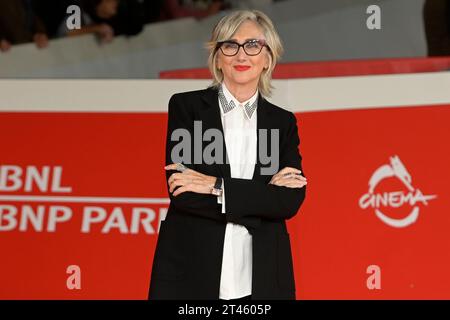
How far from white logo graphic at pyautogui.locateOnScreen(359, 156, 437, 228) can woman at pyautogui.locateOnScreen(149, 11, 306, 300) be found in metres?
1.97

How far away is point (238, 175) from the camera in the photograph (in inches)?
98.5

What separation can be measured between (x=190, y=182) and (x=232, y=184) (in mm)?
108

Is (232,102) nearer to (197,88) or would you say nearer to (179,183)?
(179,183)

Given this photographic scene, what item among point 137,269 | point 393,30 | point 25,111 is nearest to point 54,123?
point 25,111

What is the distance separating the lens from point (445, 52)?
219 inches

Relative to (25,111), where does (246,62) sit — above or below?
below

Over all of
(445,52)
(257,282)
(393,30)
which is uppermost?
(393,30)

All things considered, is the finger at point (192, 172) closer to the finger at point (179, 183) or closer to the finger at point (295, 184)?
the finger at point (179, 183)

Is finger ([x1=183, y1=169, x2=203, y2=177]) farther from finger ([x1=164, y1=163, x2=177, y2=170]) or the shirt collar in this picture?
the shirt collar

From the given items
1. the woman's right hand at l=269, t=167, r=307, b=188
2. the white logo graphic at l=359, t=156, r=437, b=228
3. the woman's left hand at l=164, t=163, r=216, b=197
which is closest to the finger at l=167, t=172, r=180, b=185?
the woman's left hand at l=164, t=163, r=216, b=197

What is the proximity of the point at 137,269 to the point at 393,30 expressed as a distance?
2.94 m

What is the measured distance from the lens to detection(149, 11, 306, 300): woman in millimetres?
2434

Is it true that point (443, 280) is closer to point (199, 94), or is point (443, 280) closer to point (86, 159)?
point (86, 159)

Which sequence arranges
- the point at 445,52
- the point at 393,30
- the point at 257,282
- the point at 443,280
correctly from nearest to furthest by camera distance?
the point at 257,282, the point at 443,280, the point at 445,52, the point at 393,30
